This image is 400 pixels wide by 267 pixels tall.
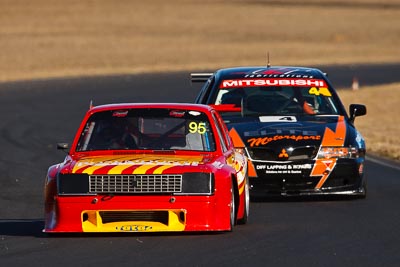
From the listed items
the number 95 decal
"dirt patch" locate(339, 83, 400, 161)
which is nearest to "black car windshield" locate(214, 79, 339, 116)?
the number 95 decal

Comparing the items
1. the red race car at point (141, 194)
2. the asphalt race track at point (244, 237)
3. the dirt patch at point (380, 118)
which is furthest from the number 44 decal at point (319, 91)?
the dirt patch at point (380, 118)

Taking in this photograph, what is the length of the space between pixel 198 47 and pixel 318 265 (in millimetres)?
55787

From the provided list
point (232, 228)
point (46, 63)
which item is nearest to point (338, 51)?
point (46, 63)

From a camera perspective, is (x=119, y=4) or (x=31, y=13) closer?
(x=31, y=13)

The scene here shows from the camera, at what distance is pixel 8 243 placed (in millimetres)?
10523

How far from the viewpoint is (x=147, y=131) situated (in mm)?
11797

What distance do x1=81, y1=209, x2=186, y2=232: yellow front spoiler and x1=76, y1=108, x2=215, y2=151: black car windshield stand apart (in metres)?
1.08

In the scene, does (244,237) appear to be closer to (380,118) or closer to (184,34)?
(380,118)

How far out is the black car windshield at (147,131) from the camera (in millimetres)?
11531

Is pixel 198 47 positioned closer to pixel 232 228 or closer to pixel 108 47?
pixel 108 47

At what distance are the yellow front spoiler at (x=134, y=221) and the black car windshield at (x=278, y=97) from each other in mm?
4614

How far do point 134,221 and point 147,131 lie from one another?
58.6 inches

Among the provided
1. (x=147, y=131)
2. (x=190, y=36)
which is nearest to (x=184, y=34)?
(x=190, y=36)

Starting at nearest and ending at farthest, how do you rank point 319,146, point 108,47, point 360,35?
point 319,146
point 108,47
point 360,35
